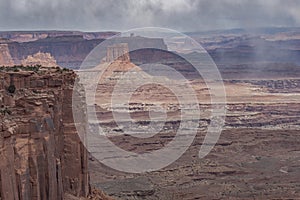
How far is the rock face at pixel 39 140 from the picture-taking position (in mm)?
14711

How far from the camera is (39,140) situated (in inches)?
634

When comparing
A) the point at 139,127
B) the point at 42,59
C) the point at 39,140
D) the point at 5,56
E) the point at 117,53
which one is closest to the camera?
the point at 39,140

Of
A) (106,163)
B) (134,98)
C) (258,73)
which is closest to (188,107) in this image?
(134,98)

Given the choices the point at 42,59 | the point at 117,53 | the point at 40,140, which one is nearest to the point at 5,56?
the point at 42,59

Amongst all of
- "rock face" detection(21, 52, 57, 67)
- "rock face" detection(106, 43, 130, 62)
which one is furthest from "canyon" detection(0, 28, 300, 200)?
"rock face" detection(21, 52, 57, 67)

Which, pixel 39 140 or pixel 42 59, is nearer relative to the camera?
pixel 39 140

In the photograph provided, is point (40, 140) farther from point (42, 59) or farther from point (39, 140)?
point (42, 59)

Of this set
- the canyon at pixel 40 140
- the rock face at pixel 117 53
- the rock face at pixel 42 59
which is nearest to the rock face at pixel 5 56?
the rock face at pixel 42 59

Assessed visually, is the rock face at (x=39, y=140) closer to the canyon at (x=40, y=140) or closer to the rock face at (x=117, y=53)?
the canyon at (x=40, y=140)

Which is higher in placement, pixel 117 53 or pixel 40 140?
pixel 117 53

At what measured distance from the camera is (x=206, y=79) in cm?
10119

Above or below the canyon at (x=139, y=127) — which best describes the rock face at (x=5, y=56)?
above

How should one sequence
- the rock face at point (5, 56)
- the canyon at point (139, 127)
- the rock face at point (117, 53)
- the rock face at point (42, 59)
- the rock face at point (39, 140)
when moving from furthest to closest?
the rock face at point (42, 59)
the rock face at point (5, 56)
the rock face at point (117, 53)
the canyon at point (139, 127)
the rock face at point (39, 140)

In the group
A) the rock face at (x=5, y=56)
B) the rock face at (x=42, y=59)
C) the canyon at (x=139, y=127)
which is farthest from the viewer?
the rock face at (x=42, y=59)
